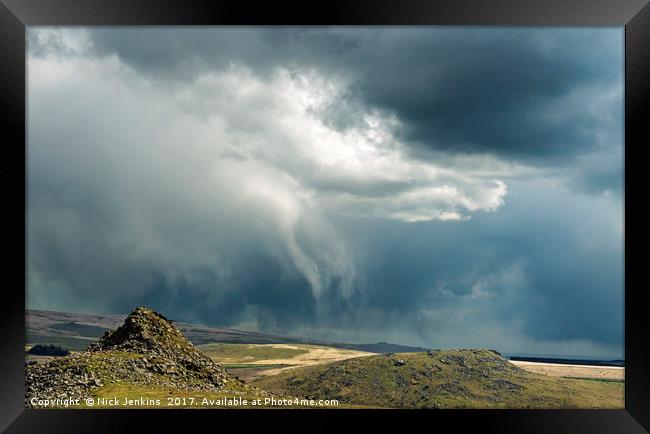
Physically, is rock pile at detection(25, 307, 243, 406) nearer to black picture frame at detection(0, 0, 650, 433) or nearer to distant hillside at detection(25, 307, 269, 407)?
distant hillside at detection(25, 307, 269, 407)

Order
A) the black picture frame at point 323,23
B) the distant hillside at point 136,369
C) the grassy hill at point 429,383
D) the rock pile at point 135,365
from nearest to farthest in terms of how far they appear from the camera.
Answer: the black picture frame at point 323,23 → the distant hillside at point 136,369 → the rock pile at point 135,365 → the grassy hill at point 429,383

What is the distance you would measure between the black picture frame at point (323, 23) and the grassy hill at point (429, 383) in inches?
401

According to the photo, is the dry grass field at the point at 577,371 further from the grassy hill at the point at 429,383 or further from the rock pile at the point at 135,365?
the rock pile at the point at 135,365

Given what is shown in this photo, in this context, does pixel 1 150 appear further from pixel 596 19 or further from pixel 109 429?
pixel 596 19

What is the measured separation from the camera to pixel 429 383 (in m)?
20.1

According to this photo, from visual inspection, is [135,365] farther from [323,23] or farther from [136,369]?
[323,23]

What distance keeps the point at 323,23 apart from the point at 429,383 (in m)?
15.2

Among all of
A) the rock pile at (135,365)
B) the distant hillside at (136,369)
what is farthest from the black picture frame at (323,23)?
the rock pile at (135,365)

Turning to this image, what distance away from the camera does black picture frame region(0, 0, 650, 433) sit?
870 centimetres

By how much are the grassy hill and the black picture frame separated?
1019 cm

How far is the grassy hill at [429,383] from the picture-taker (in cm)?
1952

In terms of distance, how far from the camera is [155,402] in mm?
12203

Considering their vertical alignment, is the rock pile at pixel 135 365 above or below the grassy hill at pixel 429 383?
above

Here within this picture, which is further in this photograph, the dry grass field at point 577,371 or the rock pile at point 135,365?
the dry grass field at point 577,371
